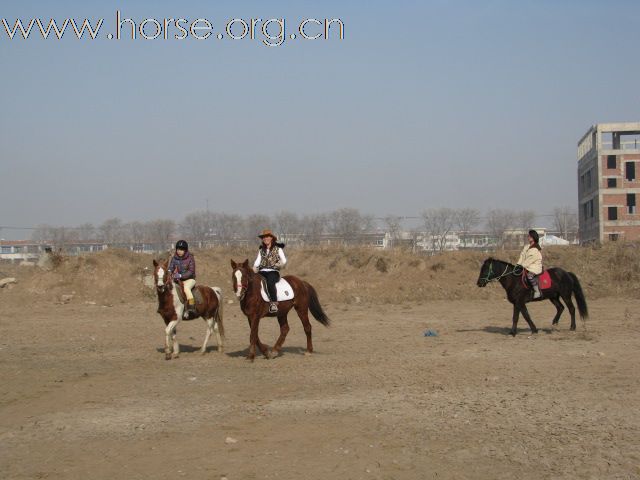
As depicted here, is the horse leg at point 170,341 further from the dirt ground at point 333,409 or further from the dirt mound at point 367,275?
the dirt mound at point 367,275

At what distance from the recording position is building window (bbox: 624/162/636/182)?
68.2 m

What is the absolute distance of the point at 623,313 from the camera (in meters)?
22.5

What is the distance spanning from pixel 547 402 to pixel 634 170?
6554 cm

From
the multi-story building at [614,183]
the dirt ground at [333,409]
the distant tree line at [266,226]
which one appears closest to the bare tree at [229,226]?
the distant tree line at [266,226]

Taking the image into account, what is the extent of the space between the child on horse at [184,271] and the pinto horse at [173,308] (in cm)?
16

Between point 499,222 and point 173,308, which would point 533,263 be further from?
point 499,222

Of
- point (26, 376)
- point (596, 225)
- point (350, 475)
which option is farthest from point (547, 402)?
point (596, 225)

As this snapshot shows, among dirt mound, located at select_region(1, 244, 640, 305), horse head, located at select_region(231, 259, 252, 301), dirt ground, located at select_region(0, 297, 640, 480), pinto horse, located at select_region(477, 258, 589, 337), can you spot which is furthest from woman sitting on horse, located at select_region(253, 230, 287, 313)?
dirt mound, located at select_region(1, 244, 640, 305)

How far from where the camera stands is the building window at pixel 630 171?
68188mm

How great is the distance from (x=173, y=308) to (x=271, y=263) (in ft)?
7.20

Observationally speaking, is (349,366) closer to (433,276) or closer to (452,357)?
(452,357)

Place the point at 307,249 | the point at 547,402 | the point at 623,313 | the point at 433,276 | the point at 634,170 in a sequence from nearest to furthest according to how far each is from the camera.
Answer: the point at 547,402 → the point at 623,313 → the point at 433,276 → the point at 307,249 → the point at 634,170

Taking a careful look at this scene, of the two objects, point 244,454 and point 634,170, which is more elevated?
point 634,170

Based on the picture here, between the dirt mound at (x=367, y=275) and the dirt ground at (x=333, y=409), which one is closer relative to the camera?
the dirt ground at (x=333, y=409)
